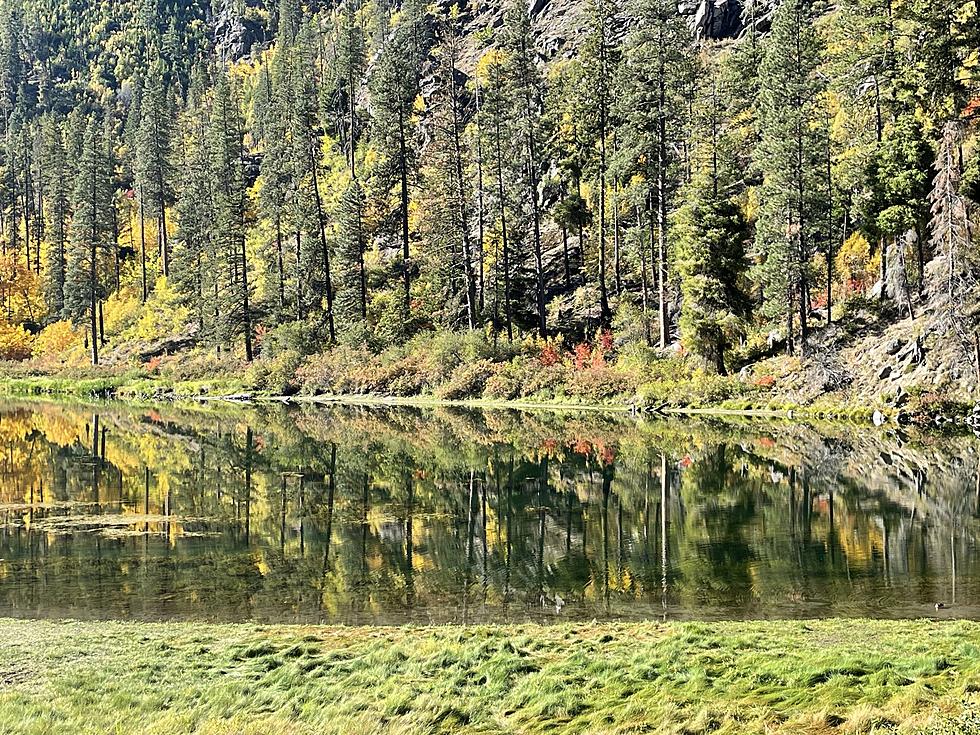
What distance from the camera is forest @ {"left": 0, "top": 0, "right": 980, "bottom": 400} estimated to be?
143 feet

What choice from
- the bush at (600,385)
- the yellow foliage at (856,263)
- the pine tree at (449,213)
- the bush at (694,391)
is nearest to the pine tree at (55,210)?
the pine tree at (449,213)

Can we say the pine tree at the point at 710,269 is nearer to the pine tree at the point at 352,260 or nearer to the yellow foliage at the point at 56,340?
the pine tree at the point at 352,260

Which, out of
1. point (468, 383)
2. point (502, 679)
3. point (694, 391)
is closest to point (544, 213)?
point (468, 383)

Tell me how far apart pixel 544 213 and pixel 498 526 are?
48434mm

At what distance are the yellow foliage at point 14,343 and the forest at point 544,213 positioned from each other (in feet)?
0.94

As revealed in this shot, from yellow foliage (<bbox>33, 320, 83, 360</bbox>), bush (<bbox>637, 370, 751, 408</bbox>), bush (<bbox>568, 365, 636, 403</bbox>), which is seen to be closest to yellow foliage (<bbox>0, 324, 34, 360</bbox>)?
yellow foliage (<bbox>33, 320, 83, 360</bbox>)

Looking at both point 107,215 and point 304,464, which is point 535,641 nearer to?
point 304,464

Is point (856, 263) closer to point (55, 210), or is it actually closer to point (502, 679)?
point (502, 679)

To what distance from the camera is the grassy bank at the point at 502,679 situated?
7.93m

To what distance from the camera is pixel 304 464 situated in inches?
1152

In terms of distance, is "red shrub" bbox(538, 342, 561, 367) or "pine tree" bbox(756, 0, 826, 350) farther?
"red shrub" bbox(538, 342, 561, 367)

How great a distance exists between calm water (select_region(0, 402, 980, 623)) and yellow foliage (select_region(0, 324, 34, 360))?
5339cm

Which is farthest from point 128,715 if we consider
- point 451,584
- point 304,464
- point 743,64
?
point 743,64

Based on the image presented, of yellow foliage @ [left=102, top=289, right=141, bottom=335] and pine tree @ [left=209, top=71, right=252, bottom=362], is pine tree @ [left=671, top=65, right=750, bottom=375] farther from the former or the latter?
yellow foliage @ [left=102, top=289, right=141, bottom=335]
